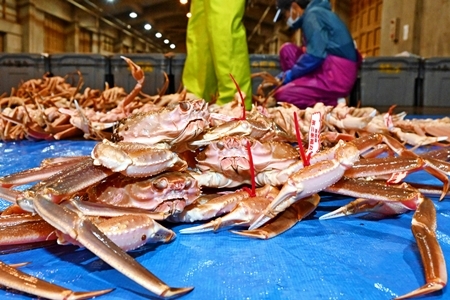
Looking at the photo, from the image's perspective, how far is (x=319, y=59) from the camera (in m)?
4.61

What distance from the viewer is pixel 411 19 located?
888 centimetres

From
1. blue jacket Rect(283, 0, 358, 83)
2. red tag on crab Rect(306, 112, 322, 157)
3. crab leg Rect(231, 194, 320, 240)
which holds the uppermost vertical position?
blue jacket Rect(283, 0, 358, 83)

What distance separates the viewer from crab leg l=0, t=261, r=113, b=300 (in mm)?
857

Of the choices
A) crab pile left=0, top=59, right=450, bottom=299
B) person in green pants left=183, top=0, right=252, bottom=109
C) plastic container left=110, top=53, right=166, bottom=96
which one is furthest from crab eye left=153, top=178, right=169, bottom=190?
plastic container left=110, top=53, right=166, bottom=96

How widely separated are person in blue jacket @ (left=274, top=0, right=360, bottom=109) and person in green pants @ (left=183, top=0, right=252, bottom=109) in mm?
878

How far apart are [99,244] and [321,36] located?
157 inches

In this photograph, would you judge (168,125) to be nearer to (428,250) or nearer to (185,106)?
(185,106)

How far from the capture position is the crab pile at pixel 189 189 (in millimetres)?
966

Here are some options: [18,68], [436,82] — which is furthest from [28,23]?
[436,82]

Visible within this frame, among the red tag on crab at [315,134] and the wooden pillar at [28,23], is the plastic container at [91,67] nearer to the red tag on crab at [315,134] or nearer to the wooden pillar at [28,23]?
the red tag on crab at [315,134]

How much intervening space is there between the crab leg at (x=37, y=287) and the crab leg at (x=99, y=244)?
64mm

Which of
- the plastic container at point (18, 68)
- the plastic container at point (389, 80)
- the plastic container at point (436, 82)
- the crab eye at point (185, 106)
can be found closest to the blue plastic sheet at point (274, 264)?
the crab eye at point (185, 106)

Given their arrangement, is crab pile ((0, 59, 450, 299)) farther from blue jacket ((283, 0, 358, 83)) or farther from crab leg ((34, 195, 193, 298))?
blue jacket ((283, 0, 358, 83))

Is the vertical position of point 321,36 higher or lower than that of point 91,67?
higher
